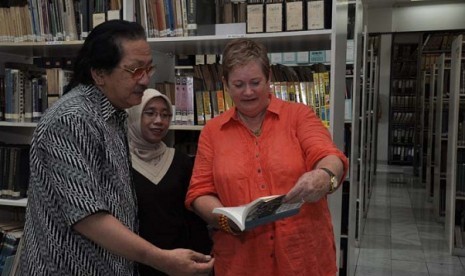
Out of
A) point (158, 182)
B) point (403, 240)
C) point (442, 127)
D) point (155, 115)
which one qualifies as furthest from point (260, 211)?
point (442, 127)

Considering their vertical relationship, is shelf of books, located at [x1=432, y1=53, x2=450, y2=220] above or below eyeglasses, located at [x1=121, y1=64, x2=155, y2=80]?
below

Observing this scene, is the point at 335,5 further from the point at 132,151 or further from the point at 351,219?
the point at 351,219

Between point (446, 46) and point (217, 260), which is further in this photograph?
point (446, 46)

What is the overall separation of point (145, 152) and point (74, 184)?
0.80 metres

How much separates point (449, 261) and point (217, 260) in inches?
137

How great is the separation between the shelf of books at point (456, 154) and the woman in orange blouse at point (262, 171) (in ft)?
10.8

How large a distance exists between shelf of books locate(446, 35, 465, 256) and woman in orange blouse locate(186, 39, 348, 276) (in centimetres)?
329

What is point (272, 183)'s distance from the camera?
1.55 meters

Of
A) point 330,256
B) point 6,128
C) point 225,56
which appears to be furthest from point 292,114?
point 6,128

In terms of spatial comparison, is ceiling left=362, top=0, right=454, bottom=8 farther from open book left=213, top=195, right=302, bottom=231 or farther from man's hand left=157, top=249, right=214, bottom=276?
man's hand left=157, top=249, right=214, bottom=276

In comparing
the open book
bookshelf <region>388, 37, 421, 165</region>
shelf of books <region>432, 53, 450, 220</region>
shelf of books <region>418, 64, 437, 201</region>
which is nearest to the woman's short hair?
the open book

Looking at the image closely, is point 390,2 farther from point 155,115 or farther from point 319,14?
point 155,115

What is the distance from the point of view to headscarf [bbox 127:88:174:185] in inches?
73.2

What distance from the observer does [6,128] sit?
2967 millimetres
